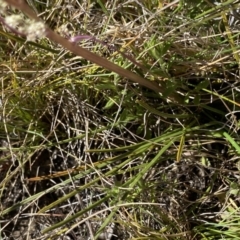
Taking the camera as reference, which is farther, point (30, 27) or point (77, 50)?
point (77, 50)

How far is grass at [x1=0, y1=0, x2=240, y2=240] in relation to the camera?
1.03 metres

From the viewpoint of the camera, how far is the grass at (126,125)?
103cm

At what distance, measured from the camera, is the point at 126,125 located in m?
1.19

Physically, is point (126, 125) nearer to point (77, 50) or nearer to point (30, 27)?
point (77, 50)

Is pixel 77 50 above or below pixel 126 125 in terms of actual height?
above

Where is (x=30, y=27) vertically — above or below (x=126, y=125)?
above

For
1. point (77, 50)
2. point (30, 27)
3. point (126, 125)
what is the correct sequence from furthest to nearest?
point (126, 125), point (77, 50), point (30, 27)

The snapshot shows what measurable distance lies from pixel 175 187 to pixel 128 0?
439mm

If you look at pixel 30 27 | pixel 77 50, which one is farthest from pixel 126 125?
pixel 30 27

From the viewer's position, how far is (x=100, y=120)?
3.90 feet

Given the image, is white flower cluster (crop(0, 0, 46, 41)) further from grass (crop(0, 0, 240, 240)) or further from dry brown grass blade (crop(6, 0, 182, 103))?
grass (crop(0, 0, 240, 240))

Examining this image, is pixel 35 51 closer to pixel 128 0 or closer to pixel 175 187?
pixel 128 0

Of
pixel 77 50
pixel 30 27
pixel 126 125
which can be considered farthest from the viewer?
pixel 126 125

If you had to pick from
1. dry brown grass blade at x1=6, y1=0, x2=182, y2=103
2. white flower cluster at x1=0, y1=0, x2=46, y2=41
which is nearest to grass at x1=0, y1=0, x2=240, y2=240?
dry brown grass blade at x1=6, y1=0, x2=182, y2=103
